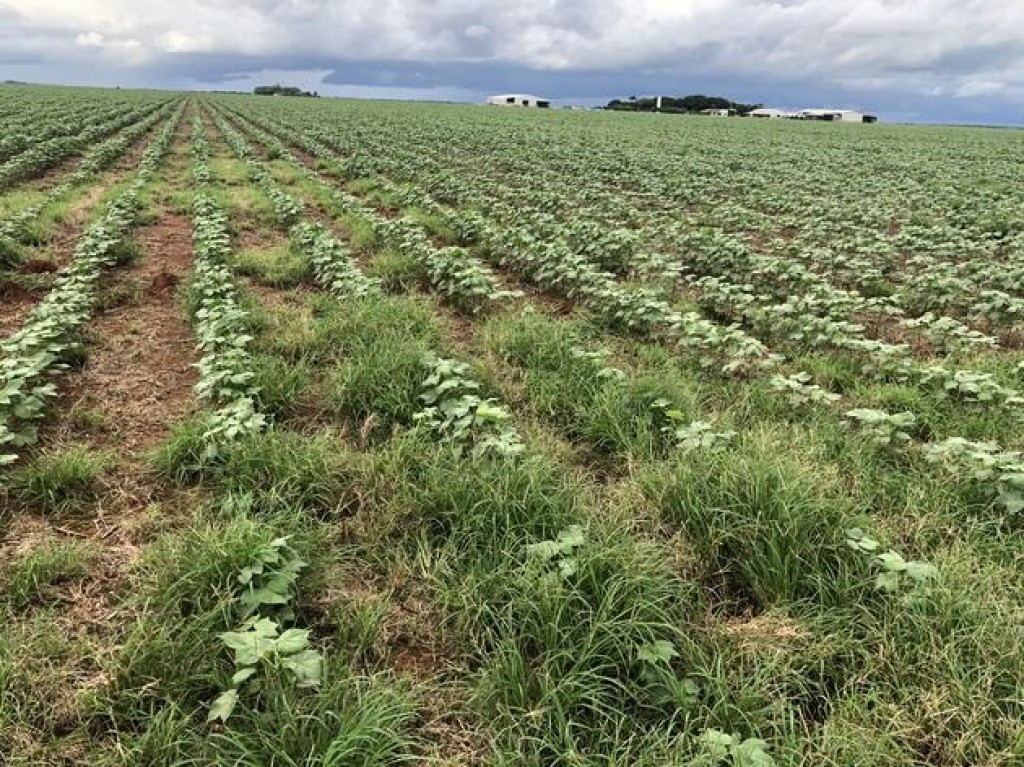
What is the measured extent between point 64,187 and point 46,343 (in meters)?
10.7

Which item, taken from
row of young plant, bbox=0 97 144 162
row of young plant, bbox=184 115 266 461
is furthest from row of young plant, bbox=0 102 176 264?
row of young plant, bbox=184 115 266 461

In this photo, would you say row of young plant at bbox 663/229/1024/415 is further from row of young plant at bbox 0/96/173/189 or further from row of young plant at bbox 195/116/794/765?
row of young plant at bbox 0/96/173/189

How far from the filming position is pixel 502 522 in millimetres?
3355

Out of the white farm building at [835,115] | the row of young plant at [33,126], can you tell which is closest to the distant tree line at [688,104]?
the white farm building at [835,115]

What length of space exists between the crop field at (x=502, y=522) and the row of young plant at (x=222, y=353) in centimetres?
4

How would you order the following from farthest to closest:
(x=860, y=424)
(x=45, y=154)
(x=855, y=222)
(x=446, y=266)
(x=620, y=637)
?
(x=45, y=154) → (x=855, y=222) → (x=446, y=266) → (x=860, y=424) → (x=620, y=637)

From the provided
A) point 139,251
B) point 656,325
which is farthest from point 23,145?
point 656,325

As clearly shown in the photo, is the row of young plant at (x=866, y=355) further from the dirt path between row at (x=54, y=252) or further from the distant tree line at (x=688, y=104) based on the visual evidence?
the distant tree line at (x=688, y=104)

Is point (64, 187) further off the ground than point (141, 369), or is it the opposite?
point (64, 187)

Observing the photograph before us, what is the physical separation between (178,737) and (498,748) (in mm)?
1055

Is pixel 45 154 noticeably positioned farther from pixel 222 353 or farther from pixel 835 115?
pixel 835 115

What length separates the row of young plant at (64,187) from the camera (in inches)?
335

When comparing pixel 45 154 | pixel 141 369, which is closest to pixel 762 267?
pixel 141 369

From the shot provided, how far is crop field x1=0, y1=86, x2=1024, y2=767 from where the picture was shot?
7.66 feet
